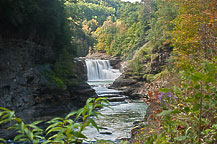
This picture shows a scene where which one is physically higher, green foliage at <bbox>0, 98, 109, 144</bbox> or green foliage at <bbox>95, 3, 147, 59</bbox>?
green foliage at <bbox>95, 3, 147, 59</bbox>

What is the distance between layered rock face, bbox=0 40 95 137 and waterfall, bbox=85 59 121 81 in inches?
731

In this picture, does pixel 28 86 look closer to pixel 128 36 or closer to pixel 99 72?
pixel 99 72

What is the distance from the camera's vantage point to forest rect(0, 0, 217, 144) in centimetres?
142

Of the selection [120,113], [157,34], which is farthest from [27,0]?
[157,34]

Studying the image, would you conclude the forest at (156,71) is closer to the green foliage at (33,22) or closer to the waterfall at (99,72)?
the green foliage at (33,22)

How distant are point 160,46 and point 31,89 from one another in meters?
15.2

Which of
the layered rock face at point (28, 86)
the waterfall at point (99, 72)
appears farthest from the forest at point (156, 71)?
the waterfall at point (99, 72)

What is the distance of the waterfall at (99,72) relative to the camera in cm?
3203

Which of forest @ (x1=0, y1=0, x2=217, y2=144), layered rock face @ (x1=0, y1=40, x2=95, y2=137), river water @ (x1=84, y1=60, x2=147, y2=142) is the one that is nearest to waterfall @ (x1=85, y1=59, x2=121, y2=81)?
forest @ (x1=0, y1=0, x2=217, y2=144)

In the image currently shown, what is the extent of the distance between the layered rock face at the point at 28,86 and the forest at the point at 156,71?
0.25 metres

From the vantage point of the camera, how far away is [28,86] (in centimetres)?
1078

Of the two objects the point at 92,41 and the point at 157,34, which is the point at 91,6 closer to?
the point at 92,41

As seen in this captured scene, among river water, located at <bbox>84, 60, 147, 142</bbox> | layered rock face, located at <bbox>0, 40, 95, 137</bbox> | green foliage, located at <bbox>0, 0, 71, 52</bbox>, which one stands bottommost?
river water, located at <bbox>84, 60, 147, 142</bbox>

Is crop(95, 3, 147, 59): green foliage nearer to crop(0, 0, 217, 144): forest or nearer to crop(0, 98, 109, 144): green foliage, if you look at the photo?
crop(0, 0, 217, 144): forest
